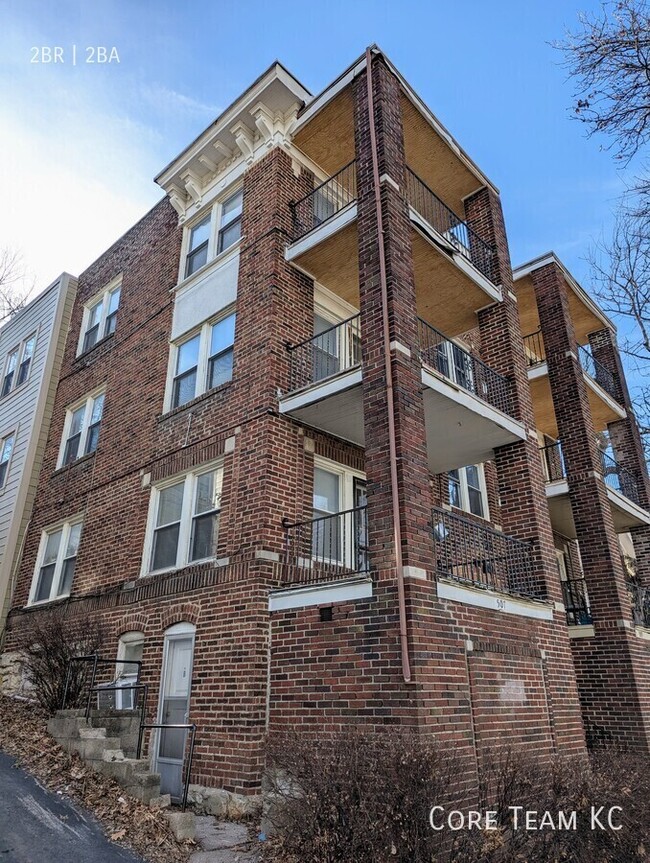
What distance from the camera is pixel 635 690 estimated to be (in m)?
10.6

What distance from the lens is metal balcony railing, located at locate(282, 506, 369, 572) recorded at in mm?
8836

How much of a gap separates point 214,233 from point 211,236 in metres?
0.10

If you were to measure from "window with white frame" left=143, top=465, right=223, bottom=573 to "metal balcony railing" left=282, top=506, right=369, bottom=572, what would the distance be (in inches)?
53.3

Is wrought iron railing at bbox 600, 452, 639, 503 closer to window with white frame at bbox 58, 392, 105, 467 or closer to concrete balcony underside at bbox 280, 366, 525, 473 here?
concrete balcony underside at bbox 280, 366, 525, 473

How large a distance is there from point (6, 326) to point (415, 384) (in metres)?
17.3

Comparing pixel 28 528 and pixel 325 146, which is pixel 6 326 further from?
pixel 325 146

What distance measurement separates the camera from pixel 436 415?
9500 mm

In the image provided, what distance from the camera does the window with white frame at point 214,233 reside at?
40.0 feet

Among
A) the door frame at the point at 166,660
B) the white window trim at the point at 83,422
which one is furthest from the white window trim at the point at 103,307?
the door frame at the point at 166,660

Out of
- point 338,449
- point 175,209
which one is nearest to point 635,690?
point 338,449

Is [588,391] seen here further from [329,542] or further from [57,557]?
[57,557]

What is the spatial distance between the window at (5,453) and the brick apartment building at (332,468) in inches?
84.8

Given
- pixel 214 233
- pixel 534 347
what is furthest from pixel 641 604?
pixel 214 233

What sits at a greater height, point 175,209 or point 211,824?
point 175,209
